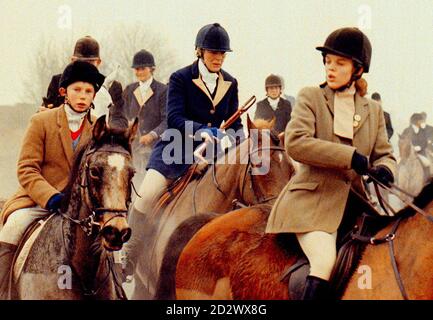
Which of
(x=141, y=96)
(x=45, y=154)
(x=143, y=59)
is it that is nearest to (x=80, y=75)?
(x=45, y=154)

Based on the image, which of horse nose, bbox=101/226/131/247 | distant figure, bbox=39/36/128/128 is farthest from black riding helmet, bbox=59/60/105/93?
horse nose, bbox=101/226/131/247

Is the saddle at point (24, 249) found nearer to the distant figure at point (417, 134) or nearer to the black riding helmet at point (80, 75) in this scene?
the black riding helmet at point (80, 75)

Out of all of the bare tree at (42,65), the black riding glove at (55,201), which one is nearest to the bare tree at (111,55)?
the bare tree at (42,65)

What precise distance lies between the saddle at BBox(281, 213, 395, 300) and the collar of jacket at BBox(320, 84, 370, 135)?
0.56m

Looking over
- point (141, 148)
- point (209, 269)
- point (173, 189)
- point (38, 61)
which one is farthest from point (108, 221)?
point (38, 61)

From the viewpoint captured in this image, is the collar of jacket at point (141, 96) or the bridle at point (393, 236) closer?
the bridle at point (393, 236)

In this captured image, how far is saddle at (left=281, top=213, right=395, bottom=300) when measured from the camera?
6.79m

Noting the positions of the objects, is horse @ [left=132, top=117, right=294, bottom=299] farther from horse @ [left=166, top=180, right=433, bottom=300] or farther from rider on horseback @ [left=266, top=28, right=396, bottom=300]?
rider on horseback @ [left=266, top=28, right=396, bottom=300]

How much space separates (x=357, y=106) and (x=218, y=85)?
3.01 meters

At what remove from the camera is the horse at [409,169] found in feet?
43.1

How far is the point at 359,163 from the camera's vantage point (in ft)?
21.6

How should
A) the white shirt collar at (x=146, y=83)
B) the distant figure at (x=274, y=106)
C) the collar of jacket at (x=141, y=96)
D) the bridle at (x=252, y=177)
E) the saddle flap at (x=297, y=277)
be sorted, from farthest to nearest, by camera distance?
the white shirt collar at (x=146, y=83)
the collar of jacket at (x=141, y=96)
the distant figure at (x=274, y=106)
the bridle at (x=252, y=177)
the saddle flap at (x=297, y=277)
